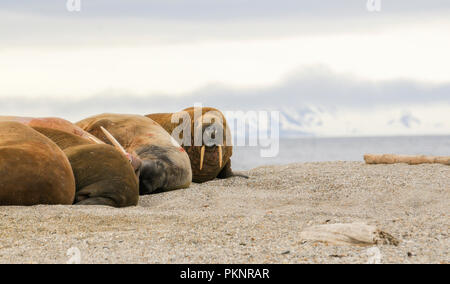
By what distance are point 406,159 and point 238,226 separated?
25.3 feet

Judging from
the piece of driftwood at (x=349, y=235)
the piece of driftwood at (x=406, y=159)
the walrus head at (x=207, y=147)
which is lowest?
the piece of driftwood at (x=406, y=159)

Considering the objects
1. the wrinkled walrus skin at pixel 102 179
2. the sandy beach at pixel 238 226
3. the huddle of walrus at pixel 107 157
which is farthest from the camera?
the wrinkled walrus skin at pixel 102 179

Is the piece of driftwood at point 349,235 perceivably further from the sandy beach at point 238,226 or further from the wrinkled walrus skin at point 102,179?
the wrinkled walrus skin at point 102,179

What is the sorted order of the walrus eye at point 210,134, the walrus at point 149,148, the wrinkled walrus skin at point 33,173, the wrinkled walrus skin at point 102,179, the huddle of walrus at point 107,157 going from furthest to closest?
the walrus eye at point 210,134, the walrus at point 149,148, the wrinkled walrus skin at point 102,179, the huddle of walrus at point 107,157, the wrinkled walrus skin at point 33,173

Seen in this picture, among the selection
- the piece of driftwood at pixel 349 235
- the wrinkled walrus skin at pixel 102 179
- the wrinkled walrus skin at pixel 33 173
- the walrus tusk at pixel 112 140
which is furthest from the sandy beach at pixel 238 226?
the walrus tusk at pixel 112 140

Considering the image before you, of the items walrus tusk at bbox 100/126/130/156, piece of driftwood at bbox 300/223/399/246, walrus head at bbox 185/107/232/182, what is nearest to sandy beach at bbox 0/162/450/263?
piece of driftwood at bbox 300/223/399/246

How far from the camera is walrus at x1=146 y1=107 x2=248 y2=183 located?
34.5 feet

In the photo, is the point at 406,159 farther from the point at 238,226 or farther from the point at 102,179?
the point at 238,226

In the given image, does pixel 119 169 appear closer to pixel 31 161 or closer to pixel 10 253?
pixel 31 161

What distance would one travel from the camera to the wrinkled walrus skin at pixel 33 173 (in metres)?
6.16

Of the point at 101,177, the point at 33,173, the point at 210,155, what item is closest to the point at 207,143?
the point at 210,155

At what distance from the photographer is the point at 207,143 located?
10.5m

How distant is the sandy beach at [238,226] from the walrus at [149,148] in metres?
0.38
